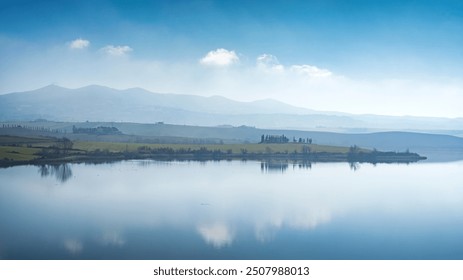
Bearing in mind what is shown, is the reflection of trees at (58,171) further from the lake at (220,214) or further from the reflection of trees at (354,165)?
the reflection of trees at (354,165)

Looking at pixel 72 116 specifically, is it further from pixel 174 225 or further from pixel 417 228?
pixel 417 228

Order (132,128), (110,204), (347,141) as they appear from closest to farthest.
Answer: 1. (110,204)
2. (132,128)
3. (347,141)

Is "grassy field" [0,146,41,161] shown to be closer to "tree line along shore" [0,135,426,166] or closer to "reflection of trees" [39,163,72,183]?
"tree line along shore" [0,135,426,166]

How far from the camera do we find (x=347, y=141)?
31.3 ft

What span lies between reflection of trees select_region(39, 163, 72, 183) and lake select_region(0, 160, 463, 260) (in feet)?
0.06

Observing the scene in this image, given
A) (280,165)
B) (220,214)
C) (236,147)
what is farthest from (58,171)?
(280,165)

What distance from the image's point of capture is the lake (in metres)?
3.75

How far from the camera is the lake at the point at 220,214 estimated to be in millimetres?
3750

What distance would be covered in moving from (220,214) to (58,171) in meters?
2.88

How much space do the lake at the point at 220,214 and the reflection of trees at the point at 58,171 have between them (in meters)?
0.02

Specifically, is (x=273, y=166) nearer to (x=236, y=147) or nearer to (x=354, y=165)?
(x=236, y=147)

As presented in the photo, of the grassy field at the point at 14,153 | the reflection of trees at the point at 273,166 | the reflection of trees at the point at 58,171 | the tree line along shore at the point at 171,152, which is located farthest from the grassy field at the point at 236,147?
the grassy field at the point at 14,153
